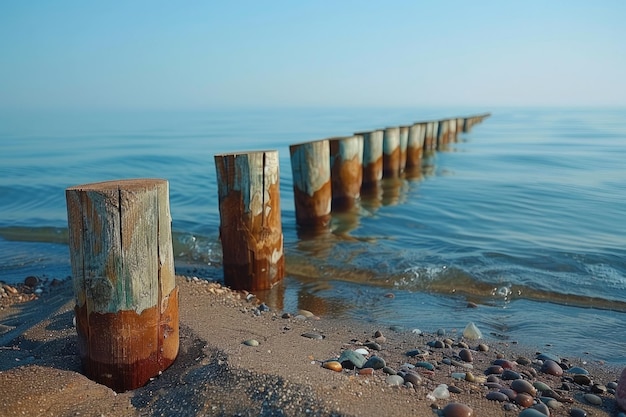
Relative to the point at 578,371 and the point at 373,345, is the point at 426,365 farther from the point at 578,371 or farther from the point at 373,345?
the point at 578,371

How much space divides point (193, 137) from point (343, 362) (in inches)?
1057

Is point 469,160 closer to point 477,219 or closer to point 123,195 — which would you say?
point 477,219

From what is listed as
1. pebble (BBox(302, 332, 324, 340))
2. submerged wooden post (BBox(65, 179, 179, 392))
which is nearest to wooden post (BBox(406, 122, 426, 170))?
pebble (BBox(302, 332, 324, 340))

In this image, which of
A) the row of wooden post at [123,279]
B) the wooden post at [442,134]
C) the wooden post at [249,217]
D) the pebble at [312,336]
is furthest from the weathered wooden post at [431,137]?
the row of wooden post at [123,279]

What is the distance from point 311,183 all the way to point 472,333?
13.8ft

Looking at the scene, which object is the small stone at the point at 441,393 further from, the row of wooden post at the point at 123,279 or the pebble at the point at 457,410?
the row of wooden post at the point at 123,279

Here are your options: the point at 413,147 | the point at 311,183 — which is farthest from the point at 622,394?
the point at 413,147

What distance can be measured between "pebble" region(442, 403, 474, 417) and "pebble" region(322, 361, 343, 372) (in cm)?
68

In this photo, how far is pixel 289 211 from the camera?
10.5 metres

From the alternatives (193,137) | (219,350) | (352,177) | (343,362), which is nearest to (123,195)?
(219,350)

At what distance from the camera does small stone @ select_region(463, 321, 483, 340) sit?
4.44 m

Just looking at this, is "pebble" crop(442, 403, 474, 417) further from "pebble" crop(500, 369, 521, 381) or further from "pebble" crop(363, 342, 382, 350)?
"pebble" crop(363, 342, 382, 350)

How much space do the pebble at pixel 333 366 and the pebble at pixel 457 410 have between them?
26.9 inches

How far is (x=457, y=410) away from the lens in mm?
2691
